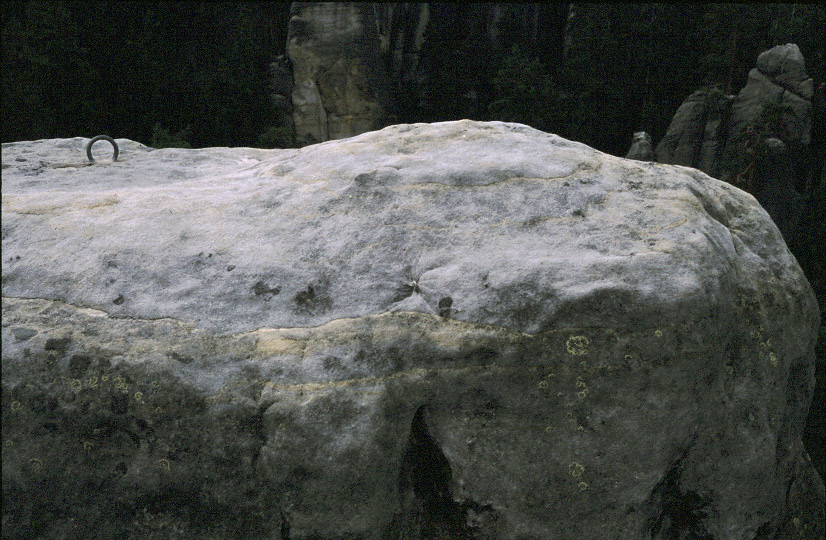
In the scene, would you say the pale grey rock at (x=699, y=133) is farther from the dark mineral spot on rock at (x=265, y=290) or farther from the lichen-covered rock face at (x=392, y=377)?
the dark mineral spot on rock at (x=265, y=290)

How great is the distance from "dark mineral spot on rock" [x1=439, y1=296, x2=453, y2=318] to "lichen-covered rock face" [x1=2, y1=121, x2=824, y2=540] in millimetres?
15

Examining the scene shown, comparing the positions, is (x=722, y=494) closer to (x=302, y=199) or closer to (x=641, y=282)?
(x=641, y=282)

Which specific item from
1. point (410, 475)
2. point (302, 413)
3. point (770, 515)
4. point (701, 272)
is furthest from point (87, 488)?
point (770, 515)

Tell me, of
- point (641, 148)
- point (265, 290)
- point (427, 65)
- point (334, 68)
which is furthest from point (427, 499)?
point (427, 65)

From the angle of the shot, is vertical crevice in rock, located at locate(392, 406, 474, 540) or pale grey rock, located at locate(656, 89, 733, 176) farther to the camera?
pale grey rock, located at locate(656, 89, 733, 176)

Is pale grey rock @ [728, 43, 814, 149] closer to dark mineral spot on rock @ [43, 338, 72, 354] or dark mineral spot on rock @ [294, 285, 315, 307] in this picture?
dark mineral spot on rock @ [294, 285, 315, 307]

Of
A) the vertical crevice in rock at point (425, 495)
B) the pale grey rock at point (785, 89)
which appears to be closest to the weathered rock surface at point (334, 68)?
the pale grey rock at point (785, 89)

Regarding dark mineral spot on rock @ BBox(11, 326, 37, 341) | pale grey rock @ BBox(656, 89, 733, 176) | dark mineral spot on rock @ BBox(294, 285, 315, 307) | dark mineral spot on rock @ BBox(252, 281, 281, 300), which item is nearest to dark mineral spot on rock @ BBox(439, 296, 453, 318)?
dark mineral spot on rock @ BBox(294, 285, 315, 307)

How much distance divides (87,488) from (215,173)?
1693 mm

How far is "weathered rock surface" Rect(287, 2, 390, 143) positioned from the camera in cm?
1598

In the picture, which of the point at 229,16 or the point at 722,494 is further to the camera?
the point at 229,16

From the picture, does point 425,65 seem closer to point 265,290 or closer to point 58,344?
point 265,290

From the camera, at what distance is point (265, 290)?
2381 millimetres

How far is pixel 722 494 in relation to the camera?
99.3 inches
